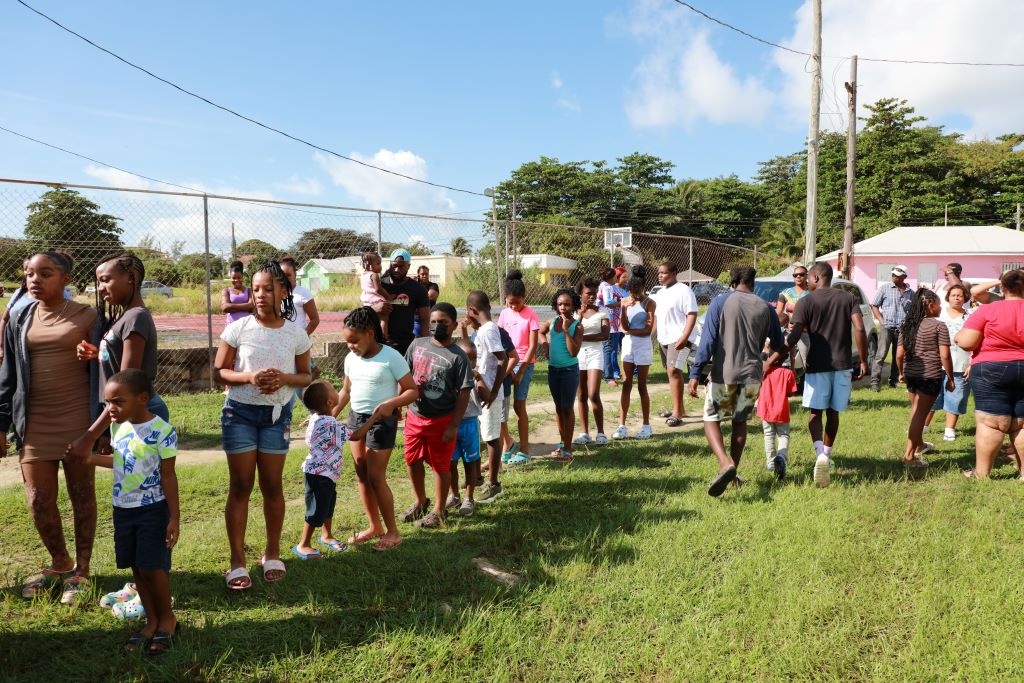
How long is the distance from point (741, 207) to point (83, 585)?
2474 inches

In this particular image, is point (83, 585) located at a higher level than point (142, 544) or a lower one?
lower

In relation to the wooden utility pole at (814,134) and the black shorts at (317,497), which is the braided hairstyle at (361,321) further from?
the wooden utility pole at (814,134)

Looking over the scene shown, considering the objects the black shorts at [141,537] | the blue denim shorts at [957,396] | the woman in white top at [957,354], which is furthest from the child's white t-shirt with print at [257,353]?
the blue denim shorts at [957,396]

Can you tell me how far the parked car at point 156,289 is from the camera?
35.6ft

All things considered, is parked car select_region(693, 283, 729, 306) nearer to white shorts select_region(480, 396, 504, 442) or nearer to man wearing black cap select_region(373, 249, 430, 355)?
man wearing black cap select_region(373, 249, 430, 355)

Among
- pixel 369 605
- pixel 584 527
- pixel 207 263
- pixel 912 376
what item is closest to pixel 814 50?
pixel 912 376

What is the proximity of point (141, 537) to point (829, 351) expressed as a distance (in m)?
5.73

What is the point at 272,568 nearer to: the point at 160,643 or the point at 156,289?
the point at 160,643

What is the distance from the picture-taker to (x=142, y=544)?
135 inches

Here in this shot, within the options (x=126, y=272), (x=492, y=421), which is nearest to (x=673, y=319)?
(x=492, y=421)

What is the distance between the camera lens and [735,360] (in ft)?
20.1

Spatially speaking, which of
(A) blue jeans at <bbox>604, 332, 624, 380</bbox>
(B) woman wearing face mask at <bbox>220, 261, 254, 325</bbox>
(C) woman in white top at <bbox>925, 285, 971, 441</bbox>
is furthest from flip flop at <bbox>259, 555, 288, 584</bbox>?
(A) blue jeans at <bbox>604, 332, 624, 380</bbox>

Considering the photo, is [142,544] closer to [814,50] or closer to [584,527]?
[584,527]

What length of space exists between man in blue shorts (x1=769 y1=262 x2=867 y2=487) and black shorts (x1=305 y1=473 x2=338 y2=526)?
13.9ft
